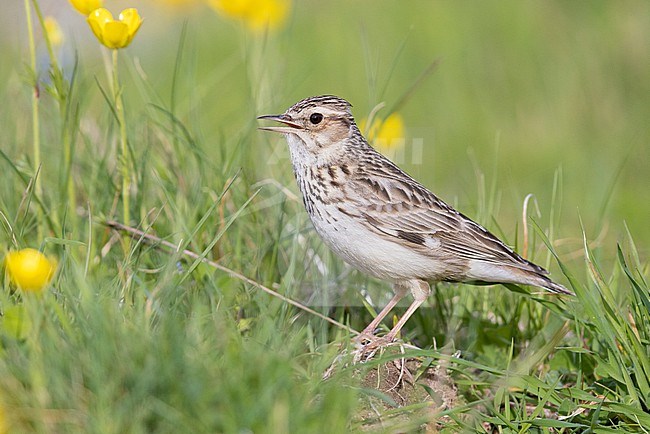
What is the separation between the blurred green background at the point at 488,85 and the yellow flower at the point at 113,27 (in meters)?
2.48

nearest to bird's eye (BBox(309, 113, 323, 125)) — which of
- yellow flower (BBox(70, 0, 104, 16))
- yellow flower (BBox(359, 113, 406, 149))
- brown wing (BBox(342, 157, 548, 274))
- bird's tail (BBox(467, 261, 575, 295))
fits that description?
brown wing (BBox(342, 157, 548, 274))

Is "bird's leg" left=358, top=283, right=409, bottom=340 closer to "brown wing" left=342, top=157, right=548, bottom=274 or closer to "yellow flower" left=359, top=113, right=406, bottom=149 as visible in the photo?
"brown wing" left=342, top=157, right=548, bottom=274

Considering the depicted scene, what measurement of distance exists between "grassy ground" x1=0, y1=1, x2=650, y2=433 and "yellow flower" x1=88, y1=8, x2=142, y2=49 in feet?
1.32

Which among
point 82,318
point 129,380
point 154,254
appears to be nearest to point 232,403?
point 129,380

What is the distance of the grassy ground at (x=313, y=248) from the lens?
345cm

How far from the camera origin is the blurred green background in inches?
346

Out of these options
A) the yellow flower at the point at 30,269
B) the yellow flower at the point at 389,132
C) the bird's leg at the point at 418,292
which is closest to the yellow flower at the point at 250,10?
the yellow flower at the point at 389,132

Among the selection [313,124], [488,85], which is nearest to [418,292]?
[313,124]

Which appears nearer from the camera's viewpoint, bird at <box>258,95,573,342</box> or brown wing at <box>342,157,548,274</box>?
bird at <box>258,95,573,342</box>

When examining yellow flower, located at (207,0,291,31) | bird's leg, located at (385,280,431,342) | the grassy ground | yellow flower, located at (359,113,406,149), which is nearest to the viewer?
the grassy ground

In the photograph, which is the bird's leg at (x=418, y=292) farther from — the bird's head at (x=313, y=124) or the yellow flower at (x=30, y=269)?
the yellow flower at (x=30, y=269)

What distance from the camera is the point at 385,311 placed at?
5141 mm

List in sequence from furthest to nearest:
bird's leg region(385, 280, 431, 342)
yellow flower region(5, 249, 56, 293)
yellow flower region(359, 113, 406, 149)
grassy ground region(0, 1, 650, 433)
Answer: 1. yellow flower region(359, 113, 406, 149)
2. bird's leg region(385, 280, 431, 342)
3. yellow flower region(5, 249, 56, 293)
4. grassy ground region(0, 1, 650, 433)

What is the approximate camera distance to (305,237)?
238 inches
